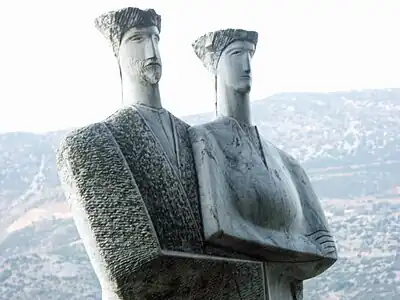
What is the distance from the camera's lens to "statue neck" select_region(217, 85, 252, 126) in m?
6.63

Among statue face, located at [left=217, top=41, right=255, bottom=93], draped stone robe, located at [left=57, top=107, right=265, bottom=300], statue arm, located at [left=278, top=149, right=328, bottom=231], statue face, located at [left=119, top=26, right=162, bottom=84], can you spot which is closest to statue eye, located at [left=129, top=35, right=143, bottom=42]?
statue face, located at [left=119, top=26, right=162, bottom=84]

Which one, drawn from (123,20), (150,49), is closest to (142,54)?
(150,49)

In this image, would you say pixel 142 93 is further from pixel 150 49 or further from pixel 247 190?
pixel 247 190

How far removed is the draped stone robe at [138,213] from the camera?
577cm

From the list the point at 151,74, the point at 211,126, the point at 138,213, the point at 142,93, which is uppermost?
the point at 151,74

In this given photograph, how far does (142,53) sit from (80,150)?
66cm

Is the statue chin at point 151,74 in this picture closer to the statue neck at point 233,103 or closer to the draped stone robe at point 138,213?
the draped stone robe at point 138,213

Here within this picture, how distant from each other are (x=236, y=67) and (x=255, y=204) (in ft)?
2.69

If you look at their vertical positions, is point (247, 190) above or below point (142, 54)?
below

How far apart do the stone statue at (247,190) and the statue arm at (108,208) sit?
0.45 m

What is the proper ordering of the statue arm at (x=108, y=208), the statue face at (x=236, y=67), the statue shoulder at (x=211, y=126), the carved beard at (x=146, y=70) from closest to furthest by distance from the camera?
the statue arm at (x=108, y=208), the carved beard at (x=146, y=70), the statue shoulder at (x=211, y=126), the statue face at (x=236, y=67)

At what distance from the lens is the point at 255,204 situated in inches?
248

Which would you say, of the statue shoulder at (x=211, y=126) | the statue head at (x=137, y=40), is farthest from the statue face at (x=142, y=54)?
the statue shoulder at (x=211, y=126)

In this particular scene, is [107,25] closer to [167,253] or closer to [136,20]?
[136,20]
